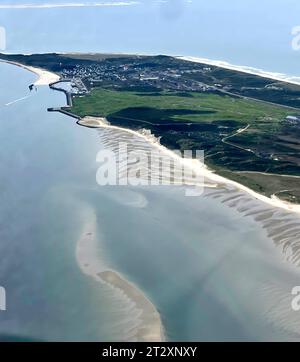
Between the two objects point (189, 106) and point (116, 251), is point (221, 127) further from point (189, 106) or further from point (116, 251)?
point (116, 251)

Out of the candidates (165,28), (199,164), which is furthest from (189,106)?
(165,28)

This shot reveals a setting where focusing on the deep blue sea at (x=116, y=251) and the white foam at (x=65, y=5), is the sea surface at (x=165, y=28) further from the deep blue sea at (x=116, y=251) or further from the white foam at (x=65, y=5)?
the deep blue sea at (x=116, y=251)

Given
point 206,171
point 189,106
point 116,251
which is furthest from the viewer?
point 189,106

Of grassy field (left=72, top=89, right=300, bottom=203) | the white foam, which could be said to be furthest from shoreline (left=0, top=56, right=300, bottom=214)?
the white foam

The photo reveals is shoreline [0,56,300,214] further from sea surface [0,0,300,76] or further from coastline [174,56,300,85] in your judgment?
sea surface [0,0,300,76]

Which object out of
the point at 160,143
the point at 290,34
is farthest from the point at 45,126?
the point at 290,34
